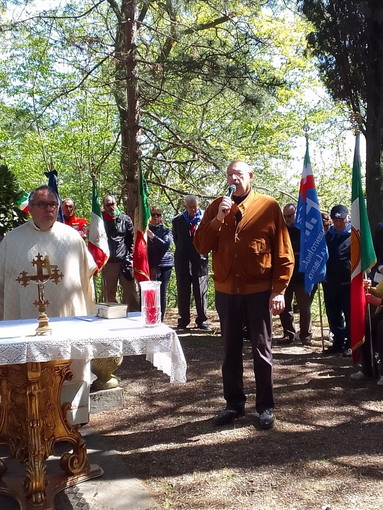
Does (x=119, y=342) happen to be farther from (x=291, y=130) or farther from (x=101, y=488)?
(x=291, y=130)

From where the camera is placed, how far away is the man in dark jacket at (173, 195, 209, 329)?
29.6 feet

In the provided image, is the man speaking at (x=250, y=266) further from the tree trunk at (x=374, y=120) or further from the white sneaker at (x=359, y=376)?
the tree trunk at (x=374, y=120)

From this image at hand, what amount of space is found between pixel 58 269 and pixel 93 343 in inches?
44.3

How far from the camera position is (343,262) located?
24.9 ft

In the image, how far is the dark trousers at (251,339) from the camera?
462cm

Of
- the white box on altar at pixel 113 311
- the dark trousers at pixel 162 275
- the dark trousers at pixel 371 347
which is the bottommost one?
the dark trousers at pixel 371 347

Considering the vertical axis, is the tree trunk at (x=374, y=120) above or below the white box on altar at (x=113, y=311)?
above

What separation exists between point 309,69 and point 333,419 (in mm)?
18011

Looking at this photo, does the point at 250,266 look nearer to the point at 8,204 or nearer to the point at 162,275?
the point at 8,204

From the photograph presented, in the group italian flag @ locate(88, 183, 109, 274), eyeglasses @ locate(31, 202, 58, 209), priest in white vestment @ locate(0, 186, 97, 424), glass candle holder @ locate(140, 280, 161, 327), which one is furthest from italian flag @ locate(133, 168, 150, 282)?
glass candle holder @ locate(140, 280, 161, 327)

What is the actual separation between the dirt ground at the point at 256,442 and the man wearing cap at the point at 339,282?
85cm

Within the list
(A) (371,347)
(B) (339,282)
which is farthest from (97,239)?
(A) (371,347)

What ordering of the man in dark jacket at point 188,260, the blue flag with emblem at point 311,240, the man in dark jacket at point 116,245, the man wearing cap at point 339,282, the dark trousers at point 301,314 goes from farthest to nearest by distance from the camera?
1. the man in dark jacket at point 188,260
2. the man in dark jacket at point 116,245
3. the dark trousers at point 301,314
4. the man wearing cap at point 339,282
5. the blue flag with emblem at point 311,240

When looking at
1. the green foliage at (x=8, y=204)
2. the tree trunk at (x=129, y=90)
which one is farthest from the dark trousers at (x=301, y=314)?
the green foliage at (x=8, y=204)
